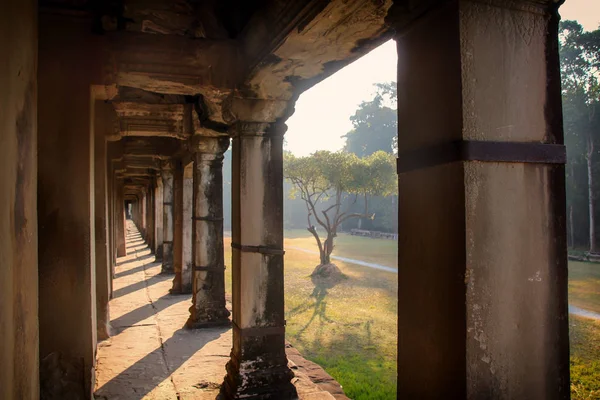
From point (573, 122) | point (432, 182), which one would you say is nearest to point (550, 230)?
point (432, 182)

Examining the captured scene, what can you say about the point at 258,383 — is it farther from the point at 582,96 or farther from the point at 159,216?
the point at 582,96

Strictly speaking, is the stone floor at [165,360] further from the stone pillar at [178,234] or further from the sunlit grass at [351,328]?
the sunlit grass at [351,328]

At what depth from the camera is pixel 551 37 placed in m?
1.72

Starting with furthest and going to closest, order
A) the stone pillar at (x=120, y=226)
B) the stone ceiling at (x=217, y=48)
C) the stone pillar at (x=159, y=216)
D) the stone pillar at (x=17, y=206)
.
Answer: the stone pillar at (x=120, y=226), the stone pillar at (x=159, y=216), the stone ceiling at (x=217, y=48), the stone pillar at (x=17, y=206)

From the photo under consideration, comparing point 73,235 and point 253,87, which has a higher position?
point 253,87

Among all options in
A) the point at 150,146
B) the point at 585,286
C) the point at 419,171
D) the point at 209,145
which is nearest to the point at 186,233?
the point at 150,146

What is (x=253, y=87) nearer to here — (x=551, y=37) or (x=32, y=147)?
(x=32, y=147)

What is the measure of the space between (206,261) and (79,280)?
2.99 metres

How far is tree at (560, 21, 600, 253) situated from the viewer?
1966cm

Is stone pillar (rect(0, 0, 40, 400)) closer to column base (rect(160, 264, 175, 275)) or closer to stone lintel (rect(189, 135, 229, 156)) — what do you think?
stone lintel (rect(189, 135, 229, 156))

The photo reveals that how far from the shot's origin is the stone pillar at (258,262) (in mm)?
4129

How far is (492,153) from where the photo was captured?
161cm

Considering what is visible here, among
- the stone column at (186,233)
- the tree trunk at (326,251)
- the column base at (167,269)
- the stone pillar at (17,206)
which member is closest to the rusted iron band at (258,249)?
the stone pillar at (17,206)

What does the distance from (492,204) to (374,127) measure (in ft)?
137
